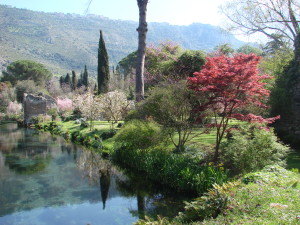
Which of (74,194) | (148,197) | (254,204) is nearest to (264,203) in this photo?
(254,204)

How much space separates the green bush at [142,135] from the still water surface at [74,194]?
Result: 149 cm

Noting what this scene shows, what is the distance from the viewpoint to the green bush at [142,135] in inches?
490

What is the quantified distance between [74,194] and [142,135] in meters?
3.91

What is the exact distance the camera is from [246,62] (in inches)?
385

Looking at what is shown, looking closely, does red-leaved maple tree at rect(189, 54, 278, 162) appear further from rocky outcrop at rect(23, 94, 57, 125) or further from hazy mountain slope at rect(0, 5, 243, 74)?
hazy mountain slope at rect(0, 5, 243, 74)

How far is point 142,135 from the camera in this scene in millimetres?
12555

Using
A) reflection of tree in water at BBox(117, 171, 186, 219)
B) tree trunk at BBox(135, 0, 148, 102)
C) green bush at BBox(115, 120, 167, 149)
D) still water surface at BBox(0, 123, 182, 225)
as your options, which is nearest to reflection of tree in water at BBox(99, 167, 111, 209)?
still water surface at BBox(0, 123, 182, 225)

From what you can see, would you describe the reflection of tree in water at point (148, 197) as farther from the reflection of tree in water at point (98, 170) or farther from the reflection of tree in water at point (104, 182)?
the reflection of tree in water at point (98, 170)

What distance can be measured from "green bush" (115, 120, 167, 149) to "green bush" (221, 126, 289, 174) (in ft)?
11.6

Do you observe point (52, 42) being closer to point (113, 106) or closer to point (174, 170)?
point (113, 106)

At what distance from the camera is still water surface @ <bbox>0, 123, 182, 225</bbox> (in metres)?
8.22

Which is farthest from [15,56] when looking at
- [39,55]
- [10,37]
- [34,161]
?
[34,161]

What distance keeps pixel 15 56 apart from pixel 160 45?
2499 inches

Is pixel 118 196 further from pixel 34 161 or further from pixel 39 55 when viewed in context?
pixel 39 55
